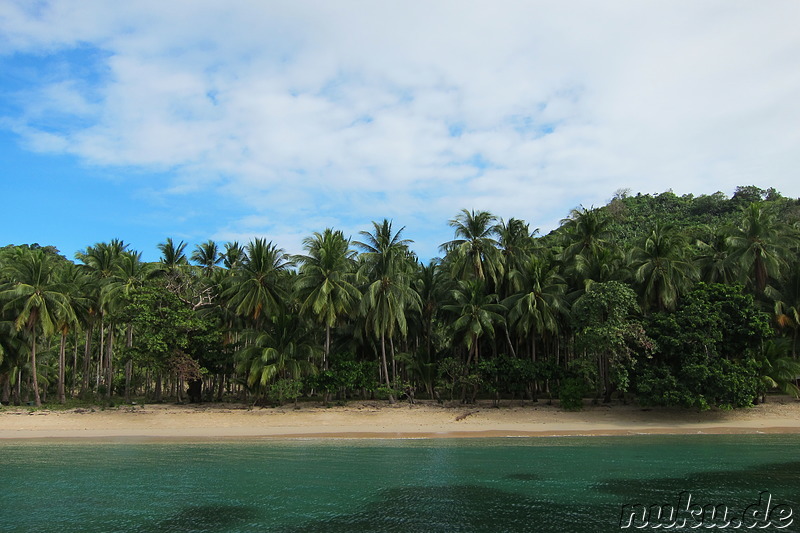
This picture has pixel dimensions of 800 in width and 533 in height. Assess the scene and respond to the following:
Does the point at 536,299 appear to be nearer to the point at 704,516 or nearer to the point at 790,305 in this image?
the point at 790,305

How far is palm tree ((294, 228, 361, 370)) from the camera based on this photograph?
127 feet

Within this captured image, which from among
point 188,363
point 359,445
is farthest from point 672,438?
point 188,363

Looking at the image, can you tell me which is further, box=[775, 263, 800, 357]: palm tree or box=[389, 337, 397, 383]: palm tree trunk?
box=[389, 337, 397, 383]: palm tree trunk

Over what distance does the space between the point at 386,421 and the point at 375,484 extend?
17847mm

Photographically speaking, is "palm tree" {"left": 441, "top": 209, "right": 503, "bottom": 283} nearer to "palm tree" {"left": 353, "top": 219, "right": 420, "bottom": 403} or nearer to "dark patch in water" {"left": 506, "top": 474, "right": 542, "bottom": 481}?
"palm tree" {"left": 353, "top": 219, "right": 420, "bottom": 403}

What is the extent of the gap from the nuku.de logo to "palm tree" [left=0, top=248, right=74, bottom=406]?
1506 inches

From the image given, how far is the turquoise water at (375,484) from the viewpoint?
545 inches

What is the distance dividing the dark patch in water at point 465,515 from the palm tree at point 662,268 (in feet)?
79.4

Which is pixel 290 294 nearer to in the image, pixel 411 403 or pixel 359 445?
pixel 411 403

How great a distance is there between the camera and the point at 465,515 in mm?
14188

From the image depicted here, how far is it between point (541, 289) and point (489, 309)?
13.2ft

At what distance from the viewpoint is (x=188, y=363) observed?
3900 centimetres

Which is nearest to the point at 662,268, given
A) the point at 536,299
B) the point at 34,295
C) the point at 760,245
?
the point at 760,245

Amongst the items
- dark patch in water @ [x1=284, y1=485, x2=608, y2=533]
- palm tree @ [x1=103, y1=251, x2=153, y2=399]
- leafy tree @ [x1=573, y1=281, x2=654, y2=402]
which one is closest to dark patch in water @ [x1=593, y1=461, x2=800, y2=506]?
dark patch in water @ [x1=284, y1=485, x2=608, y2=533]
